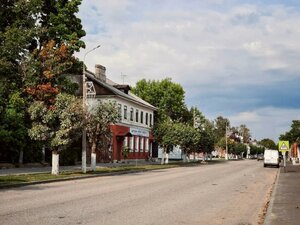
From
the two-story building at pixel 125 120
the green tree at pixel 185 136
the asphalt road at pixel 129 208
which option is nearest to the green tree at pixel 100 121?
the asphalt road at pixel 129 208

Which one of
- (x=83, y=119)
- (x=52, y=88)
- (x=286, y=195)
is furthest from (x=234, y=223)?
(x=52, y=88)

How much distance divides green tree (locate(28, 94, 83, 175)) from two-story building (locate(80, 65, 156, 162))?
19166mm

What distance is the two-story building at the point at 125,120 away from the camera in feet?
170

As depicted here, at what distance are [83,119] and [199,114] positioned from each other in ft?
206

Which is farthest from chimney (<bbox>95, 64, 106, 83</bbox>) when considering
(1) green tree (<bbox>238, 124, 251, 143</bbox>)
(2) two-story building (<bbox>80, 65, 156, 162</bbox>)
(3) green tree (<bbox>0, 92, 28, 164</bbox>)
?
(1) green tree (<bbox>238, 124, 251, 143</bbox>)

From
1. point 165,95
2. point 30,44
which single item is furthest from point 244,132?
point 30,44

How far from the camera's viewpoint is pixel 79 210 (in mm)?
12109

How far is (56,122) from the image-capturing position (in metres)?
27.3

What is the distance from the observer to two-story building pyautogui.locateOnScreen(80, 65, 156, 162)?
51.7 m

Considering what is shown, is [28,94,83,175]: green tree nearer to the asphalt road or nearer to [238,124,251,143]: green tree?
the asphalt road

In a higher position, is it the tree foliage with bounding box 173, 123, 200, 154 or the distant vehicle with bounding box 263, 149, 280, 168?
the tree foliage with bounding box 173, 123, 200, 154

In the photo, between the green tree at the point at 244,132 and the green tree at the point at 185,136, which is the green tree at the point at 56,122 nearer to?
the green tree at the point at 185,136

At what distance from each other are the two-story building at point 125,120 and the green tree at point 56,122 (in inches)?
755

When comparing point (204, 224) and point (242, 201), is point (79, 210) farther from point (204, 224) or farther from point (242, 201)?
point (242, 201)
